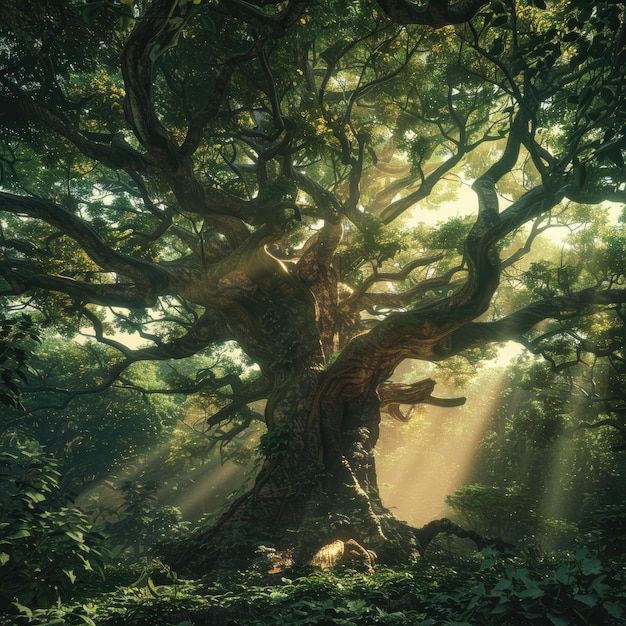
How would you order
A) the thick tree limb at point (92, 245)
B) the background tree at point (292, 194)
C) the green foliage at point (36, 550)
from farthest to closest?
the thick tree limb at point (92, 245)
the background tree at point (292, 194)
the green foliage at point (36, 550)

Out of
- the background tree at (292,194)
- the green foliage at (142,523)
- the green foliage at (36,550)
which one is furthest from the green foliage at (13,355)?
the green foliage at (142,523)

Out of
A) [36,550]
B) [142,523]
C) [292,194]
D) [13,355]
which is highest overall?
[292,194]

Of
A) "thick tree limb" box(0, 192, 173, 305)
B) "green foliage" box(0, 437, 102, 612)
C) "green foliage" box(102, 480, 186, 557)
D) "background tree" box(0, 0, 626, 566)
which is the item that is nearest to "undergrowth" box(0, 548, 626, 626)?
"green foliage" box(0, 437, 102, 612)

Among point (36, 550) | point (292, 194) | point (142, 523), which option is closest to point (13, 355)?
point (36, 550)

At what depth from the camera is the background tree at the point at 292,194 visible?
305 inches

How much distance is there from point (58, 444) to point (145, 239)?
19.9 m

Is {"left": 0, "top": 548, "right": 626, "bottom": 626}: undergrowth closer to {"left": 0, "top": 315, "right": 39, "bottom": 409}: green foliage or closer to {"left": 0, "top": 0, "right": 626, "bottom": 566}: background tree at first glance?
{"left": 0, "top": 315, "right": 39, "bottom": 409}: green foliage

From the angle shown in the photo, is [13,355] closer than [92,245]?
Yes

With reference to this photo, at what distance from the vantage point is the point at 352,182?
9969mm

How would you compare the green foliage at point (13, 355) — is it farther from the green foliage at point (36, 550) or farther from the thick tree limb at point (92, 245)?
the thick tree limb at point (92, 245)

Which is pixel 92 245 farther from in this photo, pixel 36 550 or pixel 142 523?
pixel 142 523

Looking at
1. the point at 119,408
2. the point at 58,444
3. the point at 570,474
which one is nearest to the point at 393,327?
the point at 570,474

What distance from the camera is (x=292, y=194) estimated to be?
948 centimetres

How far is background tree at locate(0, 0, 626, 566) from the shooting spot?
774 cm
